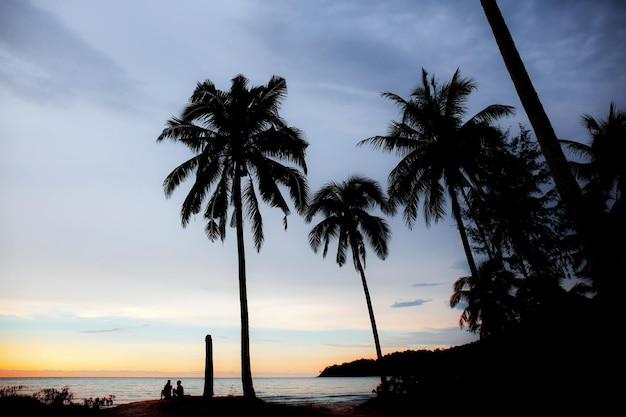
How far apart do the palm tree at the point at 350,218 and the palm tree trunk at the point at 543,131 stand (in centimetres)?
1534

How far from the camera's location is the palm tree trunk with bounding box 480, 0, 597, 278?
16.1 ft

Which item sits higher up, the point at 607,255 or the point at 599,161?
the point at 599,161

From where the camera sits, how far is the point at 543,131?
214 inches

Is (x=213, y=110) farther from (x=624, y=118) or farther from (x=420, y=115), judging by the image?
(x=624, y=118)

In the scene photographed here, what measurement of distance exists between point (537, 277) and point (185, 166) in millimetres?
19233

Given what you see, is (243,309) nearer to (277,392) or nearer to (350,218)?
(350,218)

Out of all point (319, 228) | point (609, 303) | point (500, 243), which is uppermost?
point (319, 228)

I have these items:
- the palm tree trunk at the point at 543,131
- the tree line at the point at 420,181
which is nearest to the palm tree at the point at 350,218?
the tree line at the point at 420,181

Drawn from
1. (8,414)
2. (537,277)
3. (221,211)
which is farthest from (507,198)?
(8,414)

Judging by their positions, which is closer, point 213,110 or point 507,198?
point 213,110

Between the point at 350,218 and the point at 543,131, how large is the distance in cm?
1581

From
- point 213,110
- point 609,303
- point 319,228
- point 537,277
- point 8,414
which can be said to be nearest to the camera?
point 609,303

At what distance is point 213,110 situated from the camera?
1417cm

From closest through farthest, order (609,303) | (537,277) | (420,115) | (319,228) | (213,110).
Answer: (609,303) → (213,110) → (420,115) → (537,277) → (319,228)
